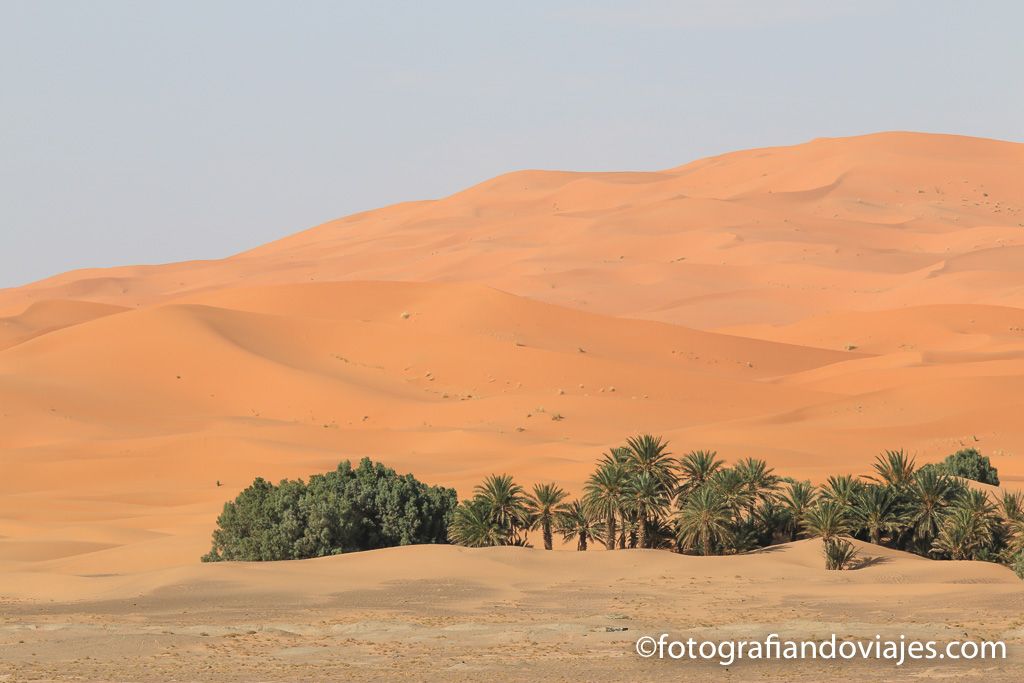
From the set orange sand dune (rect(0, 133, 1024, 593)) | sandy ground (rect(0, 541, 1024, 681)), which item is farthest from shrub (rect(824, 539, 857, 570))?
orange sand dune (rect(0, 133, 1024, 593))

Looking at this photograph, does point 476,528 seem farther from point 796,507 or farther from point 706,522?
point 796,507

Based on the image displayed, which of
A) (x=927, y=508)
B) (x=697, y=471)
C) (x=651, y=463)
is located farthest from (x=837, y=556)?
(x=651, y=463)

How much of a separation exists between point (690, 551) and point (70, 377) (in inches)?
1342

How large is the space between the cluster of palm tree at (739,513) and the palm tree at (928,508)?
0.02 m

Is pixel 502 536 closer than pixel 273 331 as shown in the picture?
Yes

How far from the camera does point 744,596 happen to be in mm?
19703

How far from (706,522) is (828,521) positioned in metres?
1.78

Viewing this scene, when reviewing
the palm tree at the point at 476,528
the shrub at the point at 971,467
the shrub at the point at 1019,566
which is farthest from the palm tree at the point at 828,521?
the shrub at the point at 971,467

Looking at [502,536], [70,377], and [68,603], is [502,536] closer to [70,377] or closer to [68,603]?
[68,603]

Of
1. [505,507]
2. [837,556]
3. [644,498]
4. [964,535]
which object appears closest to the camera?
[837,556]

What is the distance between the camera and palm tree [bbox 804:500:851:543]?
22.7 meters

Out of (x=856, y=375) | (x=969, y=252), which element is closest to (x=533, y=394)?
(x=856, y=375)

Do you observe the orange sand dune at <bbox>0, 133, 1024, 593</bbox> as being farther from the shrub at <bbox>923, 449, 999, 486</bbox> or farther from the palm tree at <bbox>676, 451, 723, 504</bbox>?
the palm tree at <bbox>676, 451, 723, 504</bbox>

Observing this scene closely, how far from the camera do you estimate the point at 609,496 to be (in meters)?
23.7
